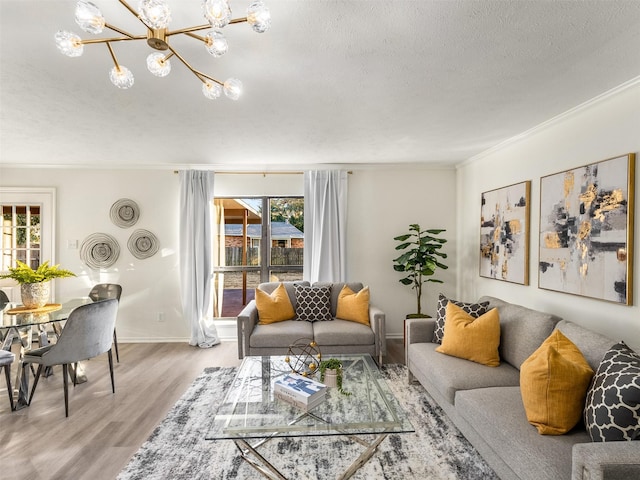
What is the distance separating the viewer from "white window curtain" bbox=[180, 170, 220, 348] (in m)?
4.68

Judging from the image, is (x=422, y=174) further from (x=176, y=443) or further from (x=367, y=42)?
(x=176, y=443)

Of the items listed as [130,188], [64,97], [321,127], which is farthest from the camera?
[130,188]

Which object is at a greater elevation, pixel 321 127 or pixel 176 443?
pixel 321 127

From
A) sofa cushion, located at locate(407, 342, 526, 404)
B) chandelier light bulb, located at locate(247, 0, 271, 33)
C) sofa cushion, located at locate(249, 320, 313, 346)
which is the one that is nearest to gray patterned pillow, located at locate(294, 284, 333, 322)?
sofa cushion, located at locate(249, 320, 313, 346)

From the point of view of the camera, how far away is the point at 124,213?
479cm

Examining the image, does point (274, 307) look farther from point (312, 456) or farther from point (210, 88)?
point (210, 88)

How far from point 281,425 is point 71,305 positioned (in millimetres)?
2882

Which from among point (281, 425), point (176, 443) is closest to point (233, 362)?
point (176, 443)

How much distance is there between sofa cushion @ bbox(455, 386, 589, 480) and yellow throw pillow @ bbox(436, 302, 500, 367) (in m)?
0.42

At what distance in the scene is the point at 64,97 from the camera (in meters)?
2.57

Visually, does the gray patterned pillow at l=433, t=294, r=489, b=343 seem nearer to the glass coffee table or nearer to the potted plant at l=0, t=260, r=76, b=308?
the glass coffee table

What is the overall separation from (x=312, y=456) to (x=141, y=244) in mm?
3802

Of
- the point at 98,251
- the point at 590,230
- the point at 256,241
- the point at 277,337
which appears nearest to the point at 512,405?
the point at 590,230

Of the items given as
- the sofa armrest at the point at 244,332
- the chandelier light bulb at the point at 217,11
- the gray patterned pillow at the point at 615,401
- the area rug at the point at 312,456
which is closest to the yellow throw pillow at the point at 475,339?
the area rug at the point at 312,456
